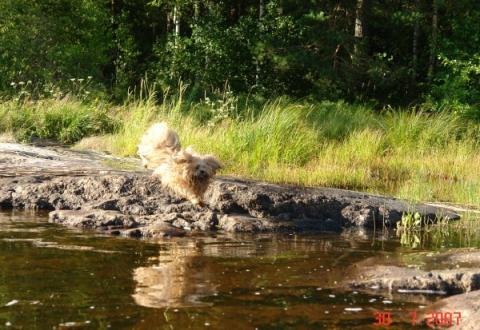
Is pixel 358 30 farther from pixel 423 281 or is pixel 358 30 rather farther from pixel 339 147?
pixel 423 281

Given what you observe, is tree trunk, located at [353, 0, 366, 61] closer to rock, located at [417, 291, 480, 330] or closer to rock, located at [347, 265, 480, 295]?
rock, located at [347, 265, 480, 295]

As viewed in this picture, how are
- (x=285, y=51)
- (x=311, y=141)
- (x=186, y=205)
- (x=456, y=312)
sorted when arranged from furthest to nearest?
(x=285, y=51), (x=311, y=141), (x=186, y=205), (x=456, y=312)

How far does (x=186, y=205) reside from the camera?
9367 millimetres

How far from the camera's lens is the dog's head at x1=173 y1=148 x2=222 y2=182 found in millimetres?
8820

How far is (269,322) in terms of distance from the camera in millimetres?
5203

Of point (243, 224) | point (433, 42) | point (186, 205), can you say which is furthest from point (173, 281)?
point (433, 42)

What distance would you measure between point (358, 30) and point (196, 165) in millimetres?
17607

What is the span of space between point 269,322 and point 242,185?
15.0 feet

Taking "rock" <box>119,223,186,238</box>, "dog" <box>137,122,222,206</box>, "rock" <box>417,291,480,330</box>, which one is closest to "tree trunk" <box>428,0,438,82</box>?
"dog" <box>137,122,222,206</box>

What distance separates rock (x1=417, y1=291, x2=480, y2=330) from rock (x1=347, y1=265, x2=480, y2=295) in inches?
16.6

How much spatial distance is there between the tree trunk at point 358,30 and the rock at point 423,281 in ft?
62.9

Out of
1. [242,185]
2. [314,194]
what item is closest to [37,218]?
[242,185]

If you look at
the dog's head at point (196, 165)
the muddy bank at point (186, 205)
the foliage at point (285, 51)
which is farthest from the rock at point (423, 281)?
the foliage at point (285, 51)

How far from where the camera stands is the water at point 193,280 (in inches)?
207
